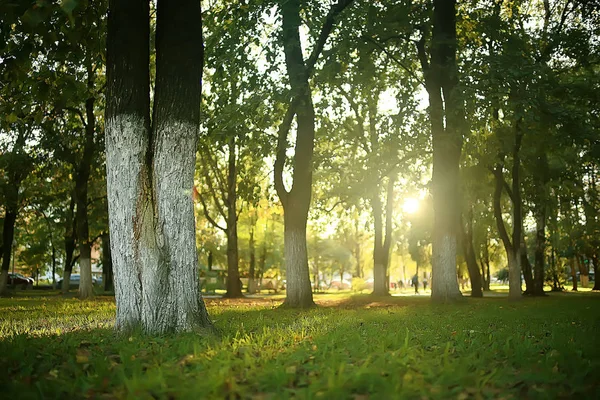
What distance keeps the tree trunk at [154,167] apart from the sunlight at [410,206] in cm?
2595

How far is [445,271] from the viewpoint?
65.1 ft

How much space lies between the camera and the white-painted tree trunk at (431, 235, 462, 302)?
1970cm

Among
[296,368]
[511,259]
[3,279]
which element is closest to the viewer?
[296,368]

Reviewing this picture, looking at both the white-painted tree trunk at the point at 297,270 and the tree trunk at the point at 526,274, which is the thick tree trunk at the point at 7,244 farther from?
the tree trunk at the point at 526,274

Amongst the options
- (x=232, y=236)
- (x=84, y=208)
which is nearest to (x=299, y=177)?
(x=84, y=208)

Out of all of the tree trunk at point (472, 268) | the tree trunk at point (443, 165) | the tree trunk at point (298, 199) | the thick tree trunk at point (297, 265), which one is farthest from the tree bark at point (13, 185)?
the tree trunk at point (472, 268)

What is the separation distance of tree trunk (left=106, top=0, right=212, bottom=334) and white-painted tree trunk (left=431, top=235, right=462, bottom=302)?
526 inches

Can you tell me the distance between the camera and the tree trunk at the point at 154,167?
7910 millimetres

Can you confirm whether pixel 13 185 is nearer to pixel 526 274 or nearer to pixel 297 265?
pixel 297 265

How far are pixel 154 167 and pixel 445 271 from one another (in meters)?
14.3

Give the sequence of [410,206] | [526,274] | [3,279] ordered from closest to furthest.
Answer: [526,274], [3,279], [410,206]

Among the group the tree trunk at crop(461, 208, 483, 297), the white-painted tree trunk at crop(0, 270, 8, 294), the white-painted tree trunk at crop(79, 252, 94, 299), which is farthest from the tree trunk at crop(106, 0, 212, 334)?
the white-painted tree trunk at crop(0, 270, 8, 294)

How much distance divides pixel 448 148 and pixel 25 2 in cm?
1557

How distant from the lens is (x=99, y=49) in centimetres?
1073
